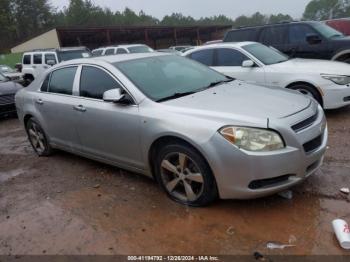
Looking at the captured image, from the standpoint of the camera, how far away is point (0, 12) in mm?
66750

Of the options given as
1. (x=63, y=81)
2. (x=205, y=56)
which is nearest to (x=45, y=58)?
(x=205, y=56)

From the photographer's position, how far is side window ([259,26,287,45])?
950cm

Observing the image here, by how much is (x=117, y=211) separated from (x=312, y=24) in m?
7.42

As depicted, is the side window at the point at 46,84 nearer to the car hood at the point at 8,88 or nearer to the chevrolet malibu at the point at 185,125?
the chevrolet malibu at the point at 185,125

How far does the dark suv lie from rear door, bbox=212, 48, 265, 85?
225cm

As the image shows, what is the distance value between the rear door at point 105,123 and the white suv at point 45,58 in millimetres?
10916

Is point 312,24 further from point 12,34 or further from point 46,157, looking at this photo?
point 12,34

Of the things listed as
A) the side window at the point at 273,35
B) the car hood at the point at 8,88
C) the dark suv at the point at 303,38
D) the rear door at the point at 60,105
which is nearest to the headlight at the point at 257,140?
the rear door at the point at 60,105

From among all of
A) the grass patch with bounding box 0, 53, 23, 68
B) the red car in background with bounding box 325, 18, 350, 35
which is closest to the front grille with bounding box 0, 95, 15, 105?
the red car in background with bounding box 325, 18, 350, 35

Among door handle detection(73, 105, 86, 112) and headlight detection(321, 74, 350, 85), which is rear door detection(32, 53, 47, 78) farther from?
headlight detection(321, 74, 350, 85)

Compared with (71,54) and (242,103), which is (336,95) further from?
(71,54)

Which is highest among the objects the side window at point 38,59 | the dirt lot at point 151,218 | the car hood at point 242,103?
the car hood at point 242,103

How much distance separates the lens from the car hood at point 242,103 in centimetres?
350

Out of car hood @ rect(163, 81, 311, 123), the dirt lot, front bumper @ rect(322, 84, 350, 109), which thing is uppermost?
car hood @ rect(163, 81, 311, 123)
